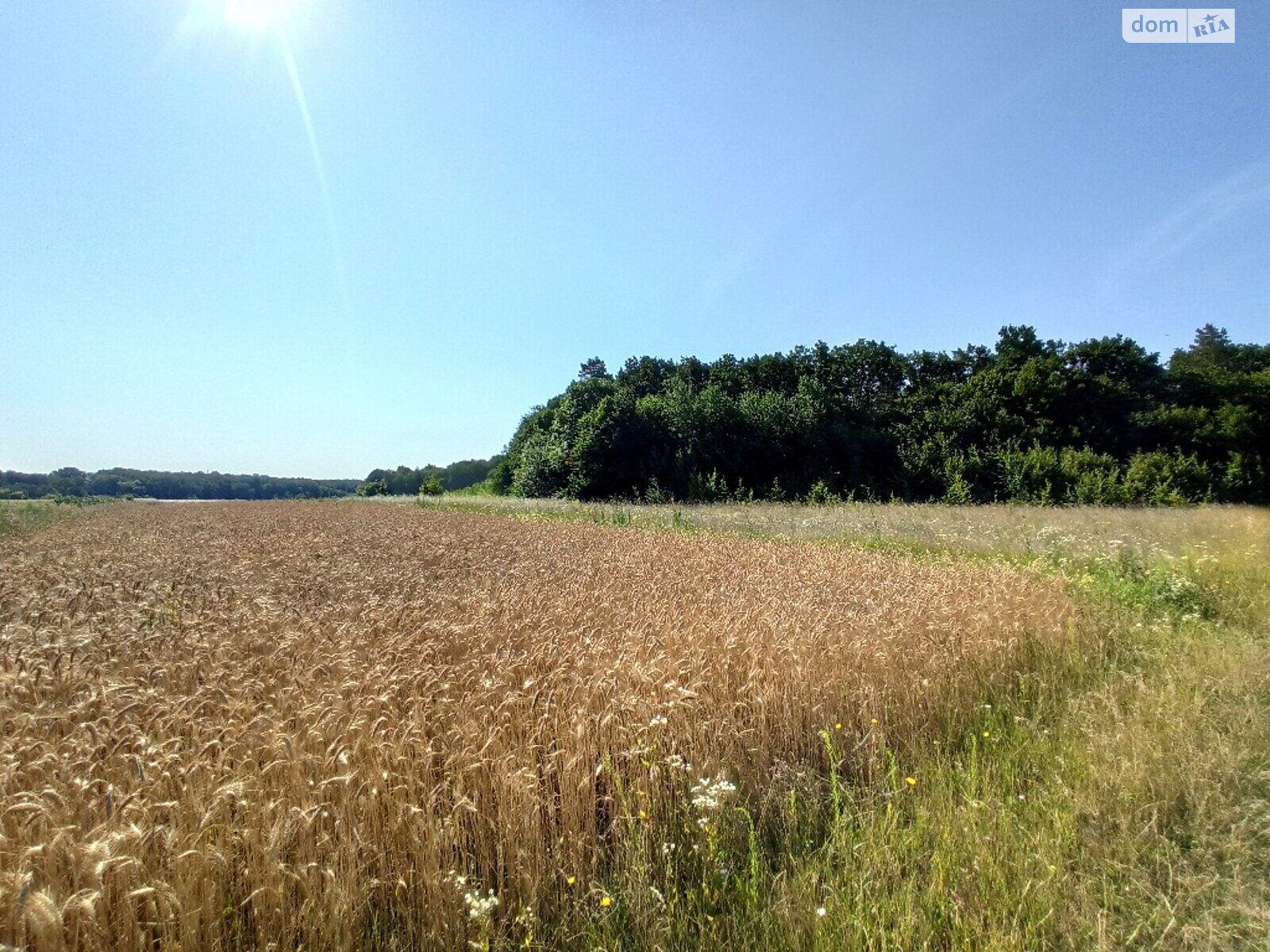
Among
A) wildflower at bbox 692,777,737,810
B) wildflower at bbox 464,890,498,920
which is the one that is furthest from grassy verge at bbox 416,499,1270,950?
wildflower at bbox 464,890,498,920

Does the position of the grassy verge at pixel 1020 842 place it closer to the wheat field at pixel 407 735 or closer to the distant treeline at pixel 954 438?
the wheat field at pixel 407 735

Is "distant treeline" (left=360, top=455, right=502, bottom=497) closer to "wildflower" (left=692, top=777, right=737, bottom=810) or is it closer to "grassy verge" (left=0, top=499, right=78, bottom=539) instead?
"grassy verge" (left=0, top=499, right=78, bottom=539)

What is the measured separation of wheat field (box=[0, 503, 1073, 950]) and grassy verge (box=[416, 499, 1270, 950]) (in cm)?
16

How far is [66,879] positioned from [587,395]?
3926 cm

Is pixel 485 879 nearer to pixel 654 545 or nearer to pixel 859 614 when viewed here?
pixel 859 614

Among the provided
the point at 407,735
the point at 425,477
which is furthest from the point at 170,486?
the point at 407,735

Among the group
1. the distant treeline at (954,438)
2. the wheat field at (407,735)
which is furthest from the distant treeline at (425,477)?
the wheat field at (407,735)

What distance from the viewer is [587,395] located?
40406mm

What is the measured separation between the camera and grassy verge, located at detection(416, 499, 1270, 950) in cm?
239

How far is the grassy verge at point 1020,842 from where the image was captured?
7.84 feet

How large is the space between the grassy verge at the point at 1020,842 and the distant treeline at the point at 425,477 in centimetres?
6050

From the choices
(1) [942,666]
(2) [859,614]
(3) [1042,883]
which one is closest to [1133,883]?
(3) [1042,883]

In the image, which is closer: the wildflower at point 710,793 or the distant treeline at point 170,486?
the wildflower at point 710,793

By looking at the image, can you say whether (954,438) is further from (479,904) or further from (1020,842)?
(479,904)
